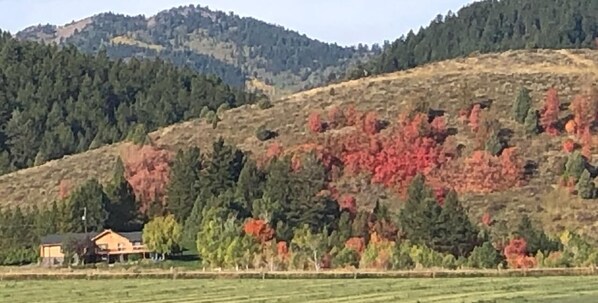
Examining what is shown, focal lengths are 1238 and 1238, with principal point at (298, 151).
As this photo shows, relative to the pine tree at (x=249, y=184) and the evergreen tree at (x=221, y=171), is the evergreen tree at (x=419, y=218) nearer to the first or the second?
the pine tree at (x=249, y=184)

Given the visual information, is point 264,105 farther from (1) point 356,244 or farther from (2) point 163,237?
(1) point 356,244

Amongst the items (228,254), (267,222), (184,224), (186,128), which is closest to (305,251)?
(228,254)

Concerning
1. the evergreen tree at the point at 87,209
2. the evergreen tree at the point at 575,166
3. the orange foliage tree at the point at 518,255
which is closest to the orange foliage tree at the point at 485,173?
the evergreen tree at the point at 575,166

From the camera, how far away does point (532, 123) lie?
134 meters

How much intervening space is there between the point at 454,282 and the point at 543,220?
5198 centimetres

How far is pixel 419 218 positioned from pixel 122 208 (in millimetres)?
36419

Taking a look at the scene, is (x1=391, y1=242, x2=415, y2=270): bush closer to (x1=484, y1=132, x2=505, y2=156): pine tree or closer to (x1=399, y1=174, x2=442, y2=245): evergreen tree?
(x1=399, y1=174, x2=442, y2=245): evergreen tree

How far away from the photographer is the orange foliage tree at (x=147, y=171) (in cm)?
13088

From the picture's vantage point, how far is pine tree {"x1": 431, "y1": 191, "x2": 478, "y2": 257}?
9475cm

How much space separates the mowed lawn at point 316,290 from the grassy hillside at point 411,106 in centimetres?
5399

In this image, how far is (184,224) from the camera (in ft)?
373

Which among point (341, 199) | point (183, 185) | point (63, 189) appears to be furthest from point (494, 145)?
point (63, 189)

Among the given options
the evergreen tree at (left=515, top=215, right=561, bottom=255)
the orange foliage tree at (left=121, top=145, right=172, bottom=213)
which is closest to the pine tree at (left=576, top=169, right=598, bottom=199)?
the evergreen tree at (left=515, top=215, right=561, bottom=255)

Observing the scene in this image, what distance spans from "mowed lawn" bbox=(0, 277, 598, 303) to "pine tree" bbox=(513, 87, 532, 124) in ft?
236
